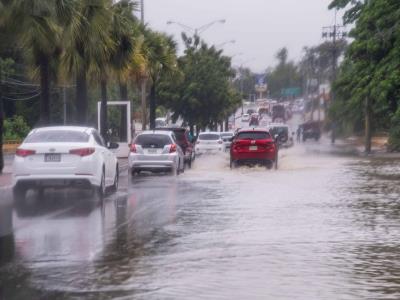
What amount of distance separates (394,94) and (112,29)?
1668cm

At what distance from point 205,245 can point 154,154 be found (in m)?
19.5

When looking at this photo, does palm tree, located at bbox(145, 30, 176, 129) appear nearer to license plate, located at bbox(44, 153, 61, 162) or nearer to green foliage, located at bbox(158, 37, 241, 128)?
green foliage, located at bbox(158, 37, 241, 128)

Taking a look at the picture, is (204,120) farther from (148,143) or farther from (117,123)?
(148,143)

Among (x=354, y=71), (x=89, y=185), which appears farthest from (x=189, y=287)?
(x=354, y=71)

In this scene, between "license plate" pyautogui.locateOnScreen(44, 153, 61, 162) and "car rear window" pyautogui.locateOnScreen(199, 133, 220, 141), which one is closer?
"license plate" pyautogui.locateOnScreen(44, 153, 61, 162)

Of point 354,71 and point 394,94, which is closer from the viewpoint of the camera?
point 394,94

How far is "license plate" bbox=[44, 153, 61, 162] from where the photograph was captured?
2125cm

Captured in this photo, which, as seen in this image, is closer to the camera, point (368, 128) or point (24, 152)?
point (24, 152)

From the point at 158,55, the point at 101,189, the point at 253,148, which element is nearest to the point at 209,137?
the point at 158,55

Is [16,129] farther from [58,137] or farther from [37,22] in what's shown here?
[58,137]

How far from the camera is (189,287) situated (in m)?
10.5

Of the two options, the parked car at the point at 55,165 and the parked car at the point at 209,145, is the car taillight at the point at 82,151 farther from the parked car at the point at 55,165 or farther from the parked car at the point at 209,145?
the parked car at the point at 209,145

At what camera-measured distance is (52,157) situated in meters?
21.3

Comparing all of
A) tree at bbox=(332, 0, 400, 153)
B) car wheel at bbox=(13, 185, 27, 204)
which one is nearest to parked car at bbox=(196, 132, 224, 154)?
tree at bbox=(332, 0, 400, 153)
